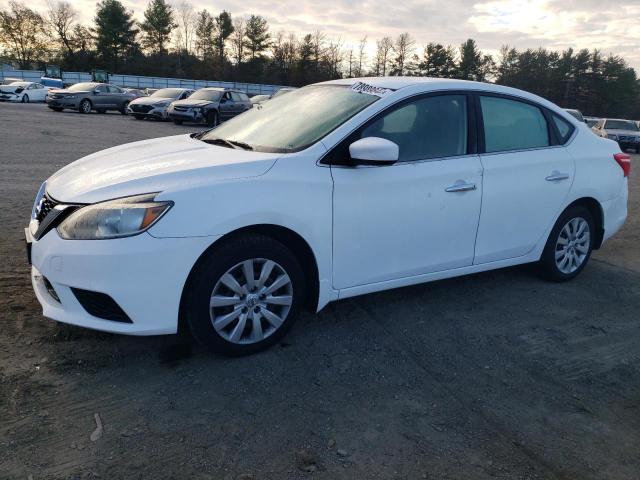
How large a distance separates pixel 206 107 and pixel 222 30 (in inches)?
2582

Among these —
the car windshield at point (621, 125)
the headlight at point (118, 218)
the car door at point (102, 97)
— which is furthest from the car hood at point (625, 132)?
the headlight at point (118, 218)

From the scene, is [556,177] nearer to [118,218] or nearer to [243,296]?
[243,296]

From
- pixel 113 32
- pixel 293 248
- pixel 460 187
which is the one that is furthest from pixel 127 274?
pixel 113 32

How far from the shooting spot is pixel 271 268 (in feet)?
10.4

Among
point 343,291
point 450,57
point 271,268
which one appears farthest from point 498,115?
point 450,57

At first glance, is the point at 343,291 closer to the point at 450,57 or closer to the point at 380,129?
the point at 380,129

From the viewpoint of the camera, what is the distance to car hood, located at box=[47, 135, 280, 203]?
9.75 ft

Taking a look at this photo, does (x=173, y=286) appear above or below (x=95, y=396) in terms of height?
above

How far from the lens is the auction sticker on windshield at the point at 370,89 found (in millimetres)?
3769

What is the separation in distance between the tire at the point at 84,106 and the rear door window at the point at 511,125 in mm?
26158

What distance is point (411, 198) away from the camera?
362 centimetres

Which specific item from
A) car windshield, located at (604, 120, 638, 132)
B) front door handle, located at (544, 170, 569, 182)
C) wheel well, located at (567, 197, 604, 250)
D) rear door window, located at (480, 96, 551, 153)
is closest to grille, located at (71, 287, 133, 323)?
rear door window, located at (480, 96, 551, 153)

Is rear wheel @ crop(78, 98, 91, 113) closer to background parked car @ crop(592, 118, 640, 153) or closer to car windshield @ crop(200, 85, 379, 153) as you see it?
background parked car @ crop(592, 118, 640, 153)

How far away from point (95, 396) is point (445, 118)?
296 centimetres
